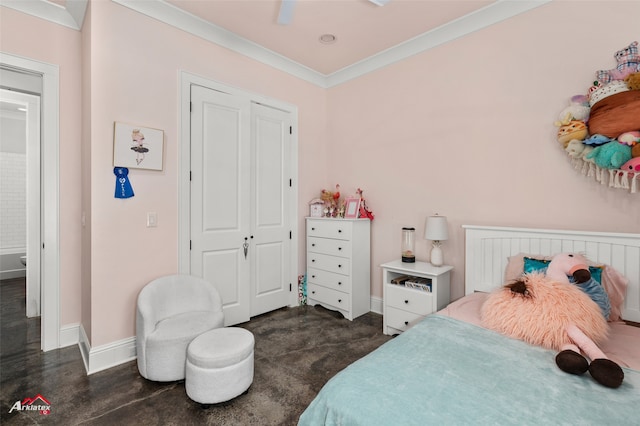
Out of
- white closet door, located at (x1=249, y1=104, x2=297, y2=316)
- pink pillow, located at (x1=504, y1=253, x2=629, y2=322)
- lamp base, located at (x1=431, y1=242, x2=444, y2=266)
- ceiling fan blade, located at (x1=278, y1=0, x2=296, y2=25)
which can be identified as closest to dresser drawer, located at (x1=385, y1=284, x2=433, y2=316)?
lamp base, located at (x1=431, y1=242, x2=444, y2=266)

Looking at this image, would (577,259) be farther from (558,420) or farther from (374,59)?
(374,59)

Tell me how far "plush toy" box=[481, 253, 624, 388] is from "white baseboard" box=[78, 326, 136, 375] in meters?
2.64

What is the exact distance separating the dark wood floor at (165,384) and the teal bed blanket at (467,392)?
83cm

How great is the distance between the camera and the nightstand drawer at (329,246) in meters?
3.29

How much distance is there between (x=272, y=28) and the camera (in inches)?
114

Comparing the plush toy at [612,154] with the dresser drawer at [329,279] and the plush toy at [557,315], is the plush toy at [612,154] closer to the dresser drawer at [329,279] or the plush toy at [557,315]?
the plush toy at [557,315]

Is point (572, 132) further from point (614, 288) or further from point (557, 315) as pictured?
point (557, 315)

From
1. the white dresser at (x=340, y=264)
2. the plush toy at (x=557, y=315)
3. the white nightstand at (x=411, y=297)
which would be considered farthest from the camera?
the white dresser at (x=340, y=264)

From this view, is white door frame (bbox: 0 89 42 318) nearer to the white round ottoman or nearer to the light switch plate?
the light switch plate

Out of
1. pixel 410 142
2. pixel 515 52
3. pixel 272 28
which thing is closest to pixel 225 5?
pixel 272 28

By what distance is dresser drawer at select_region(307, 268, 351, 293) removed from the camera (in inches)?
130

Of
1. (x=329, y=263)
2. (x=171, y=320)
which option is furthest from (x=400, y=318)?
(x=171, y=320)

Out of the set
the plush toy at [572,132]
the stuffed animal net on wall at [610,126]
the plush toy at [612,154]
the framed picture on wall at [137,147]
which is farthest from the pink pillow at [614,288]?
the framed picture on wall at [137,147]

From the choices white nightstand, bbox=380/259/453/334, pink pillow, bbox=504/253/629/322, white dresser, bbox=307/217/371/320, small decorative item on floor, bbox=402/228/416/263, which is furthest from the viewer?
white dresser, bbox=307/217/371/320
